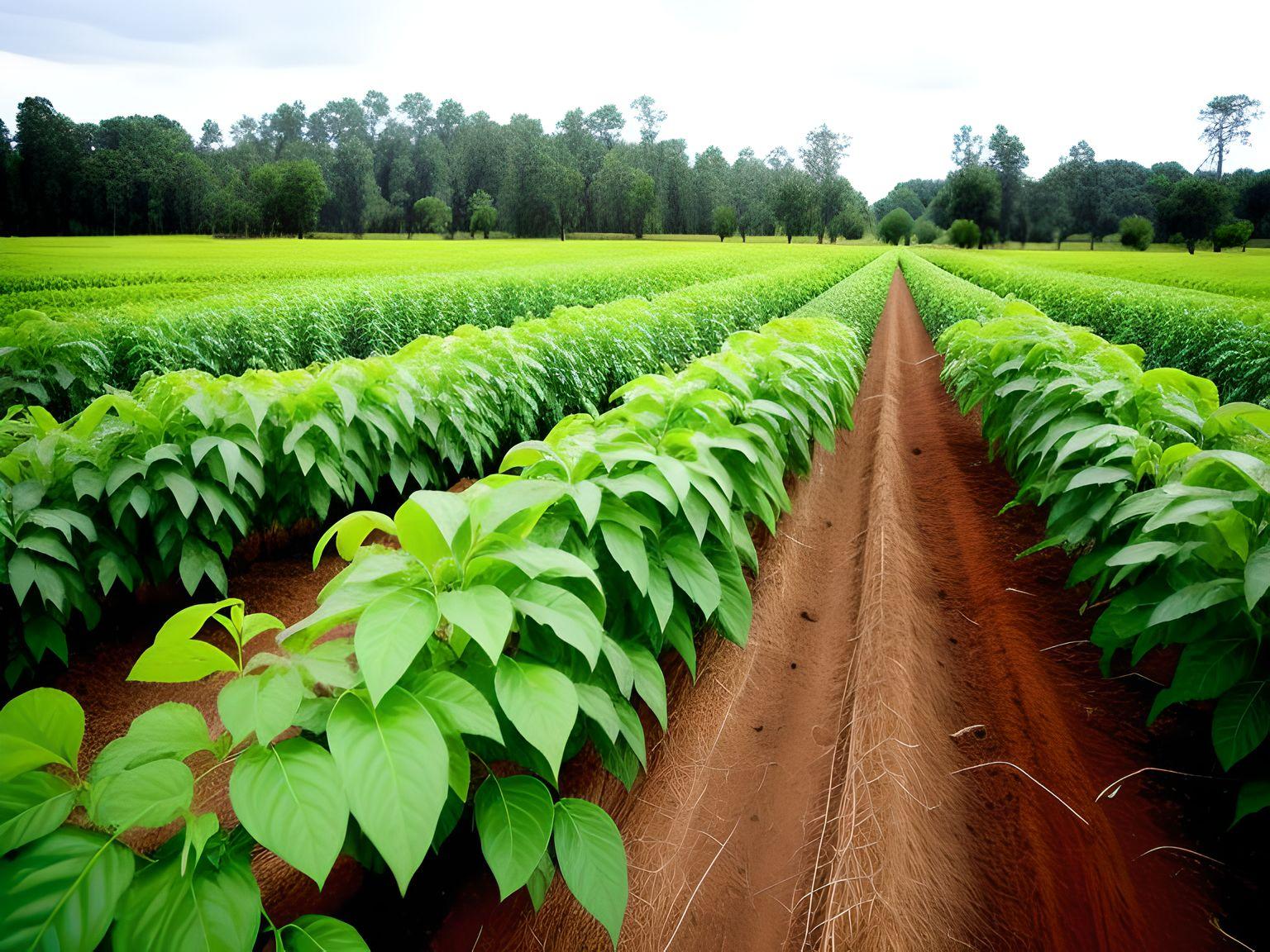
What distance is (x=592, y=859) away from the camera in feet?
4.45

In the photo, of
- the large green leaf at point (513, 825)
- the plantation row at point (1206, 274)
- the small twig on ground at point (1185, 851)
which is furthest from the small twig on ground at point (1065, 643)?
the plantation row at point (1206, 274)

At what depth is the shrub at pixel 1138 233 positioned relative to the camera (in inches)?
2549

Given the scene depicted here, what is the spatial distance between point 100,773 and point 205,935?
0.35 metres

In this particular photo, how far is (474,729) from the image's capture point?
1176 millimetres

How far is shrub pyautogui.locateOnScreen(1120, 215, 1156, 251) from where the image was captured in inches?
2549

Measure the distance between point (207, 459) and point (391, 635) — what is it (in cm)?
288

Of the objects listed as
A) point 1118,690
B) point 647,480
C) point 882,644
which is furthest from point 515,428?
point 1118,690

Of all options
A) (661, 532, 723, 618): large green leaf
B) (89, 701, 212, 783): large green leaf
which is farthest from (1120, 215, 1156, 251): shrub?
(89, 701, 212, 783): large green leaf

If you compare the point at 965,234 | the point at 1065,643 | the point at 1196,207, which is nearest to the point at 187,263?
the point at 1065,643

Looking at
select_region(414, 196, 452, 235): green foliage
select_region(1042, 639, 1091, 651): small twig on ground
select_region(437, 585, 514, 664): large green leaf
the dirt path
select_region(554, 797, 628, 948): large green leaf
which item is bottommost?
the dirt path

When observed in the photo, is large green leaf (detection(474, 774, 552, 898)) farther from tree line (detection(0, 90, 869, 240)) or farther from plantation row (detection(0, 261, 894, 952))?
tree line (detection(0, 90, 869, 240))

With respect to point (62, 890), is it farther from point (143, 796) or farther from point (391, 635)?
point (391, 635)

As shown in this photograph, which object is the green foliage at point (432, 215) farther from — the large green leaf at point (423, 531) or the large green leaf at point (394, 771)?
the large green leaf at point (394, 771)

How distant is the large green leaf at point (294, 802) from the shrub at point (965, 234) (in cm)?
10212
